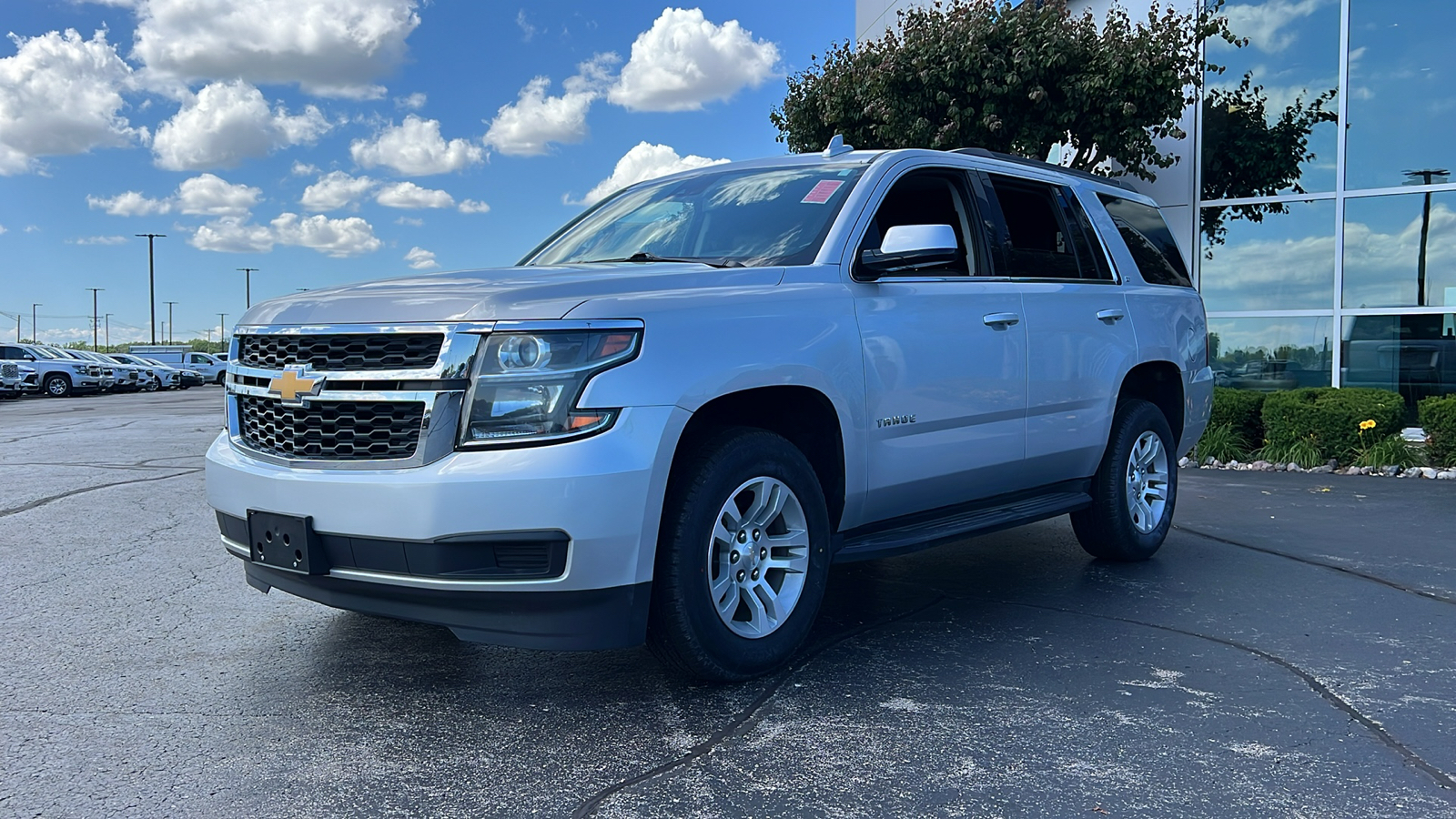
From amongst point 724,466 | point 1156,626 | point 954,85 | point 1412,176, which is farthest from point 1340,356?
point 724,466

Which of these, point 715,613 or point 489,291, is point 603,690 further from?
point 489,291

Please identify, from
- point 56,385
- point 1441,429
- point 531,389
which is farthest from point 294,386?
point 56,385

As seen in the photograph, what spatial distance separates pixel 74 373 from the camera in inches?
1406

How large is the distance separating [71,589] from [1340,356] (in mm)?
14086

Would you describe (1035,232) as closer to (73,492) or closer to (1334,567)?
(1334,567)

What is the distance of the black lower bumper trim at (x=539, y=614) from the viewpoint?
134 inches

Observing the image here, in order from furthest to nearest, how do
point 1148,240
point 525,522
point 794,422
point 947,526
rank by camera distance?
point 1148,240 → point 947,526 → point 794,422 → point 525,522

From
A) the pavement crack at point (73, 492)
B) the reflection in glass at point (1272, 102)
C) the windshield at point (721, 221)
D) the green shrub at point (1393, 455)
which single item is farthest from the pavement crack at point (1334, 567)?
the reflection in glass at point (1272, 102)

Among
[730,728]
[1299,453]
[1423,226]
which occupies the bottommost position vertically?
[730,728]

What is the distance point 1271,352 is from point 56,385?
114 feet

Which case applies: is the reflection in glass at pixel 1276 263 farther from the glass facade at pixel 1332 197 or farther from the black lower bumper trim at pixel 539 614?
the black lower bumper trim at pixel 539 614

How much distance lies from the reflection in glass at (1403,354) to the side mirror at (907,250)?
37.0 ft

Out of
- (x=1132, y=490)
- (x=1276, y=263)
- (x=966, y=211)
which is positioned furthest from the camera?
(x=1276, y=263)

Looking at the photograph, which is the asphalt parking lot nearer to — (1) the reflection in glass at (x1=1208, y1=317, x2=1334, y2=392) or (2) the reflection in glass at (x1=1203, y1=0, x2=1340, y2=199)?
(1) the reflection in glass at (x1=1208, y1=317, x2=1334, y2=392)
